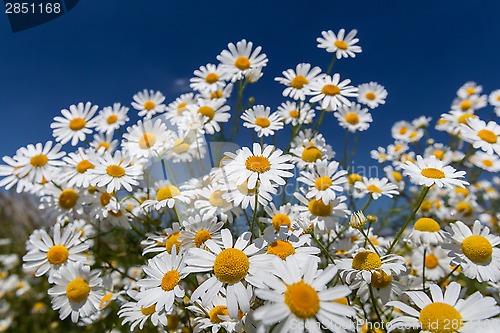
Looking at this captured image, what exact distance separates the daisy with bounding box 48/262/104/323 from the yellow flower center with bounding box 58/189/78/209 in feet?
1.35

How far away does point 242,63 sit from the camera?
86.9 inches

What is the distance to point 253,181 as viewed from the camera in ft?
4.23

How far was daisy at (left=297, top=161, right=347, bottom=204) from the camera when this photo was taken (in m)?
1.52

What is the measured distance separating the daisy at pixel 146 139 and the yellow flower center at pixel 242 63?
1.90 feet

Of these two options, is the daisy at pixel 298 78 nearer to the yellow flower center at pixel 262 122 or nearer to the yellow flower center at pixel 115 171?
the yellow flower center at pixel 262 122

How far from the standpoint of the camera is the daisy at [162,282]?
114 cm

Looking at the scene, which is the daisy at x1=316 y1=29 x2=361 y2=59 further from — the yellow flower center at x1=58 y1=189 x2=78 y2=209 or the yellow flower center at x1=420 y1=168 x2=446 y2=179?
the yellow flower center at x1=58 y1=189 x2=78 y2=209

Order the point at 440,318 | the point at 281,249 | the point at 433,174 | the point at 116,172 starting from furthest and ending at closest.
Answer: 1. the point at 116,172
2. the point at 433,174
3. the point at 281,249
4. the point at 440,318

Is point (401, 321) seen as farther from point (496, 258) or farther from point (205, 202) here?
point (205, 202)

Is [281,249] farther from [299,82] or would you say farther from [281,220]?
[299,82]

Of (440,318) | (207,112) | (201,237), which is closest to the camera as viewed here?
(440,318)

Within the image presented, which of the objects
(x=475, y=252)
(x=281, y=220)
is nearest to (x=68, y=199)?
(x=281, y=220)

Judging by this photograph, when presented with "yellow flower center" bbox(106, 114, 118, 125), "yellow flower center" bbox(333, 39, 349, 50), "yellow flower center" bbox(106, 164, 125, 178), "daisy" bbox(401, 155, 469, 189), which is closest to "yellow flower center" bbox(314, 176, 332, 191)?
"daisy" bbox(401, 155, 469, 189)

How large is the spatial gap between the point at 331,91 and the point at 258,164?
866 millimetres
